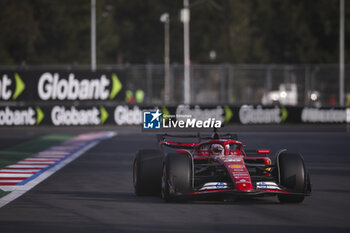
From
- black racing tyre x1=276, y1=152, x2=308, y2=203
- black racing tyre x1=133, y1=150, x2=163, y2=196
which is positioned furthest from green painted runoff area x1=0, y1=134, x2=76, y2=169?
black racing tyre x1=276, y1=152, x2=308, y2=203

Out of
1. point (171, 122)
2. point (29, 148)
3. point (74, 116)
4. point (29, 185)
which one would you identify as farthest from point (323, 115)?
point (171, 122)

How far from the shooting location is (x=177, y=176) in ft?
37.4

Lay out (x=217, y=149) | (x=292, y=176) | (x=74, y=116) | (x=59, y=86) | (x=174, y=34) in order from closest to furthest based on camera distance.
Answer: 1. (x=292, y=176)
2. (x=217, y=149)
3. (x=74, y=116)
4. (x=59, y=86)
5. (x=174, y=34)

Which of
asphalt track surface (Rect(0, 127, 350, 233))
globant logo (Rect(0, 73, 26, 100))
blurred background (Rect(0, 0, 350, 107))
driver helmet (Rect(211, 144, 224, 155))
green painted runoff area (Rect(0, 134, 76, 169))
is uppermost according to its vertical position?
blurred background (Rect(0, 0, 350, 107))

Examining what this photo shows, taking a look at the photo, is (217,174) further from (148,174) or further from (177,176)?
(148,174)

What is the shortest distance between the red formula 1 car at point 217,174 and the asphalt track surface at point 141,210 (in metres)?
0.20

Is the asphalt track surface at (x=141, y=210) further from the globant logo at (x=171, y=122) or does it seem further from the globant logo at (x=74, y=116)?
the globant logo at (x=74, y=116)

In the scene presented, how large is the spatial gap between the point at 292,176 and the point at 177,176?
58.8 inches

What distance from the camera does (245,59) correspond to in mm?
91375

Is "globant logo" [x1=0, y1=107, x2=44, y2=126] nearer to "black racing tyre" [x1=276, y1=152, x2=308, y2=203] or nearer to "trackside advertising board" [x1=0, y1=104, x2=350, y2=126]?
"trackside advertising board" [x1=0, y1=104, x2=350, y2=126]

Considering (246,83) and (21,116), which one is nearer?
(21,116)

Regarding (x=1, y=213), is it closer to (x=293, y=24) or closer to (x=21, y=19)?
(x=21, y=19)

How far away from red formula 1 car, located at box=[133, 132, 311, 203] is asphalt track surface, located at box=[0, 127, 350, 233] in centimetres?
20

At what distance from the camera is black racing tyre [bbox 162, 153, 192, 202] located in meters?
11.4
